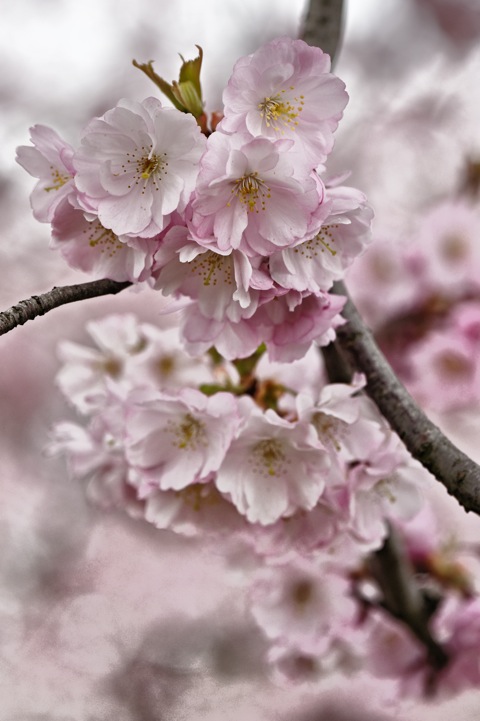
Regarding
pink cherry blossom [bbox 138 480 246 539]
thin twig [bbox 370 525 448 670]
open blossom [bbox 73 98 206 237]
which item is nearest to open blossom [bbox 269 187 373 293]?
open blossom [bbox 73 98 206 237]

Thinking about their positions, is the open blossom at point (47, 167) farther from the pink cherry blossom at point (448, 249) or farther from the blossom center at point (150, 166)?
the pink cherry blossom at point (448, 249)

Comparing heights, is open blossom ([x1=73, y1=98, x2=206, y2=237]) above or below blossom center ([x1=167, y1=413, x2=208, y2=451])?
above

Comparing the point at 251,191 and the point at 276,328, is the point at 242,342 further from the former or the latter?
the point at 251,191

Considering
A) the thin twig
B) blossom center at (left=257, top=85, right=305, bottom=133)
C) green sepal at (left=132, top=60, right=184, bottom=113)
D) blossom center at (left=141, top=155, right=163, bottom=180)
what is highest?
green sepal at (left=132, top=60, right=184, bottom=113)

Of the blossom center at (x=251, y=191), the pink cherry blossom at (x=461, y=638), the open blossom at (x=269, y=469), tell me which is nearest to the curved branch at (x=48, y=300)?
the blossom center at (x=251, y=191)

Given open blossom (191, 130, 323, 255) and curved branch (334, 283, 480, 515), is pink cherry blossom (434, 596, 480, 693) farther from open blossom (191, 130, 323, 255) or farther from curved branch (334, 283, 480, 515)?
open blossom (191, 130, 323, 255)

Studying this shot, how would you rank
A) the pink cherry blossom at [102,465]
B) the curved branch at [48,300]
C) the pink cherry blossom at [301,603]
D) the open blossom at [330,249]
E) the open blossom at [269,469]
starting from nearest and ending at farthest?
the curved branch at [48,300] < the open blossom at [330,249] < the open blossom at [269,469] < the pink cherry blossom at [102,465] < the pink cherry blossom at [301,603]

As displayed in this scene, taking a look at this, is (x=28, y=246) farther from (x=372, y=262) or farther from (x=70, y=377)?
(x=70, y=377)
